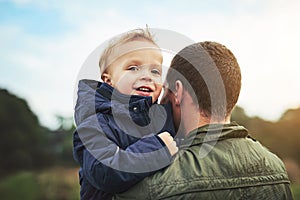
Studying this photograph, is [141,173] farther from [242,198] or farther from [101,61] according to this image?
[101,61]

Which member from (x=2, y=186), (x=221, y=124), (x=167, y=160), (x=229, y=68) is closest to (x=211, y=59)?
(x=229, y=68)

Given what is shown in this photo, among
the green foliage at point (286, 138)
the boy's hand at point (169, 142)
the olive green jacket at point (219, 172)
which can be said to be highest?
the boy's hand at point (169, 142)

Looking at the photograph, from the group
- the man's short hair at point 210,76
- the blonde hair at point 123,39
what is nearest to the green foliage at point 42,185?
the blonde hair at point 123,39

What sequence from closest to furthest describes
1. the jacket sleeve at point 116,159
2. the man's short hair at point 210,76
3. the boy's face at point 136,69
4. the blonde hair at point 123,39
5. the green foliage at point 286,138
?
1. the jacket sleeve at point 116,159
2. the man's short hair at point 210,76
3. the boy's face at point 136,69
4. the blonde hair at point 123,39
5. the green foliage at point 286,138

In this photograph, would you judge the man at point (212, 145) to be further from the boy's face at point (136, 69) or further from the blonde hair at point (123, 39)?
the blonde hair at point (123, 39)

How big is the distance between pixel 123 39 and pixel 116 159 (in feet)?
1.73

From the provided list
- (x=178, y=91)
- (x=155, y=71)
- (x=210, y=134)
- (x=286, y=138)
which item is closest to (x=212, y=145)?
(x=210, y=134)

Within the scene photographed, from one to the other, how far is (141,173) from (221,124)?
28 cm

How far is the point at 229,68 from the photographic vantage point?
1.26 metres

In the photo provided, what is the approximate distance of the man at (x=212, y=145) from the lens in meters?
1.18

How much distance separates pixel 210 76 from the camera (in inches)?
49.3

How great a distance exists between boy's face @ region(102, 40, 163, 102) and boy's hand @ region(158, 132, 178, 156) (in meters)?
0.22

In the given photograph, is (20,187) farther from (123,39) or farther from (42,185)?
(123,39)

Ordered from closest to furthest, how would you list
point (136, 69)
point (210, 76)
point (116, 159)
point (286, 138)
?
point (116, 159) < point (210, 76) < point (136, 69) < point (286, 138)
